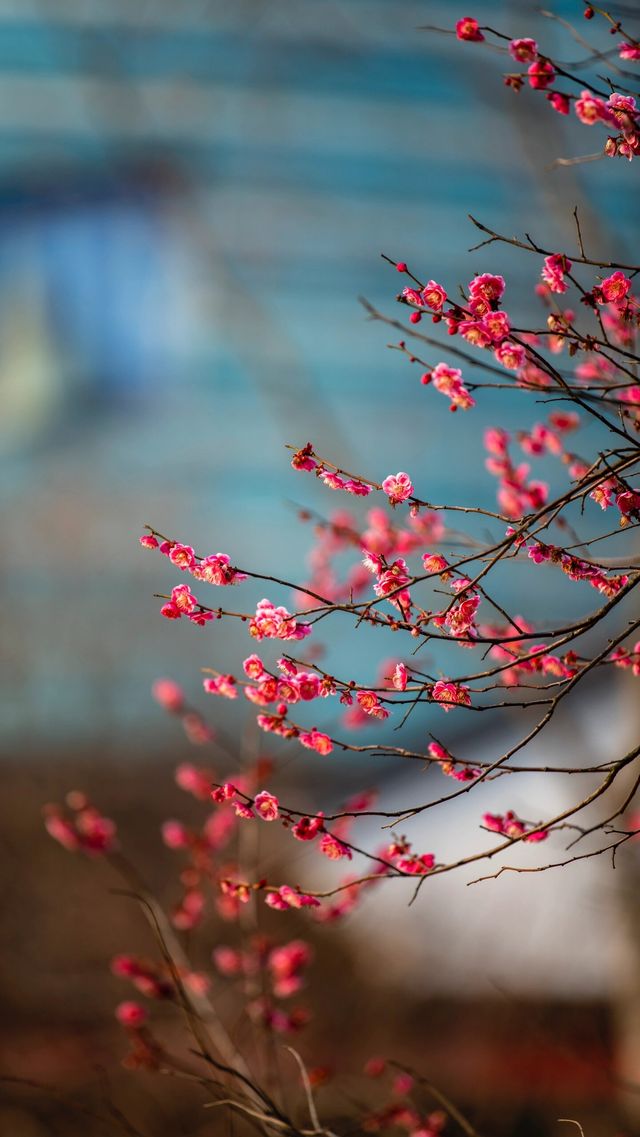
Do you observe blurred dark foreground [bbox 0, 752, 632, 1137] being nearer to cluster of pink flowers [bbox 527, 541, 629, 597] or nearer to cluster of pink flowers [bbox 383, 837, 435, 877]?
cluster of pink flowers [bbox 383, 837, 435, 877]

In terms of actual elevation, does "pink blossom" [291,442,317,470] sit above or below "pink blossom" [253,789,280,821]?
above

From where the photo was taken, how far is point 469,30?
2008mm

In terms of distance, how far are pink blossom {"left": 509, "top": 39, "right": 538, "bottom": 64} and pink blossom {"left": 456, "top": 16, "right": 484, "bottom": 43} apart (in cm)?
12

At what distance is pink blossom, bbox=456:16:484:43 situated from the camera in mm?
1993

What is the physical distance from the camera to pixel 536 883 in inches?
234

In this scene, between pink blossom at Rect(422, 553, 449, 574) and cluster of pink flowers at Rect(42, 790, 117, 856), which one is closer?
pink blossom at Rect(422, 553, 449, 574)

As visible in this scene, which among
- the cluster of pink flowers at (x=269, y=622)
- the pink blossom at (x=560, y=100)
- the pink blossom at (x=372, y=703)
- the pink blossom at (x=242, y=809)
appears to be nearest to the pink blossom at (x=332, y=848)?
the pink blossom at (x=242, y=809)

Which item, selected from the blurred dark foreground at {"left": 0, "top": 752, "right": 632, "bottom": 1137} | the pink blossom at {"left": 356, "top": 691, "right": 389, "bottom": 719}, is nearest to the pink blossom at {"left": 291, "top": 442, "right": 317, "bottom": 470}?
the pink blossom at {"left": 356, "top": 691, "right": 389, "bottom": 719}

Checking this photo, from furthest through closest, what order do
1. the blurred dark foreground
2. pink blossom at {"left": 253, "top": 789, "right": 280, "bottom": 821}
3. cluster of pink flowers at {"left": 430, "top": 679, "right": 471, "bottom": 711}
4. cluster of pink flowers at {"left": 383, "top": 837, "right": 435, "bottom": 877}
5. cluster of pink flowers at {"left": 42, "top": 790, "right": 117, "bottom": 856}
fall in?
the blurred dark foreground
cluster of pink flowers at {"left": 42, "top": 790, "right": 117, "bottom": 856}
cluster of pink flowers at {"left": 383, "top": 837, "right": 435, "bottom": 877}
pink blossom at {"left": 253, "top": 789, "right": 280, "bottom": 821}
cluster of pink flowers at {"left": 430, "top": 679, "right": 471, "bottom": 711}

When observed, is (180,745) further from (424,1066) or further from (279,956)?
(279,956)

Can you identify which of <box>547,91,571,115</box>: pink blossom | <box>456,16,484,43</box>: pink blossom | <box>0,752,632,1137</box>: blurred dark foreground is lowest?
<box>0,752,632,1137</box>: blurred dark foreground

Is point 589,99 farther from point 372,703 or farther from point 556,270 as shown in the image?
point 372,703

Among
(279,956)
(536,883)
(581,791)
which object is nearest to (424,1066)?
(536,883)

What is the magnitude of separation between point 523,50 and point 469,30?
0.53 feet
